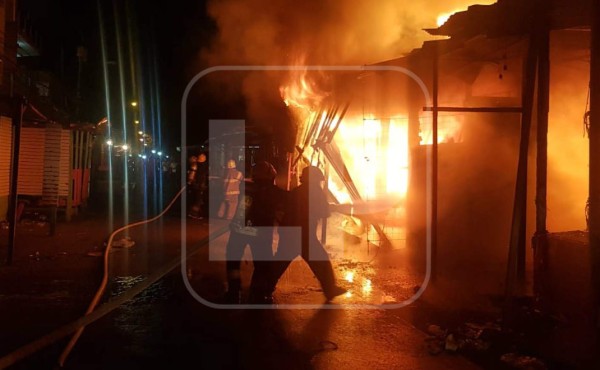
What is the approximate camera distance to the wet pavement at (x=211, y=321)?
171 inches

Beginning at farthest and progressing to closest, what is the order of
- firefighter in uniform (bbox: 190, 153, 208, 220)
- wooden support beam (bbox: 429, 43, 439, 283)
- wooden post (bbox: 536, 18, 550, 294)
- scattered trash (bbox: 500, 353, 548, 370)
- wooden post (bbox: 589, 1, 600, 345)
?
1. firefighter in uniform (bbox: 190, 153, 208, 220)
2. wooden support beam (bbox: 429, 43, 439, 283)
3. wooden post (bbox: 536, 18, 550, 294)
4. wooden post (bbox: 589, 1, 600, 345)
5. scattered trash (bbox: 500, 353, 548, 370)

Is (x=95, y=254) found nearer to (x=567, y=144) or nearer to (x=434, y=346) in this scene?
(x=434, y=346)

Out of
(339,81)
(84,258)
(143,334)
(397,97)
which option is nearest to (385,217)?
(397,97)

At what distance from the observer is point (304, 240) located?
6074 mm

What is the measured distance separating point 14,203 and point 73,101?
1497cm

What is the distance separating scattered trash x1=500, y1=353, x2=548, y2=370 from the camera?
4.14 meters

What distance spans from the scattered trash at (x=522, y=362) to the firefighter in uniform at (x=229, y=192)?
9.79 m

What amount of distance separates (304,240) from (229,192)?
7.81m

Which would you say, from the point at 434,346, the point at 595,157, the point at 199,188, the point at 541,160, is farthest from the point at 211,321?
the point at 199,188

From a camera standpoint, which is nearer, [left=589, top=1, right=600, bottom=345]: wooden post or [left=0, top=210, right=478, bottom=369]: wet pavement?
[left=0, top=210, right=478, bottom=369]: wet pavement

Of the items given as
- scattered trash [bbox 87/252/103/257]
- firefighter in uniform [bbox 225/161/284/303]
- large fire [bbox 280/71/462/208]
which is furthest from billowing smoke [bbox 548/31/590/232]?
scattered trash [bbox 87/252/103/257]

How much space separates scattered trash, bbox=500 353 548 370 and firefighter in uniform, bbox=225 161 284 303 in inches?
107

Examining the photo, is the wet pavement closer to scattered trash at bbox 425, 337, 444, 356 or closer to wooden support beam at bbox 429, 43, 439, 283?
scattered trash at bbox 425, 337, 444, 356

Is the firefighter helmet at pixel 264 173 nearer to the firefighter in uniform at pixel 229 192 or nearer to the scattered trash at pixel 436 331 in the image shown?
the scattered trash at pixel 436 331
